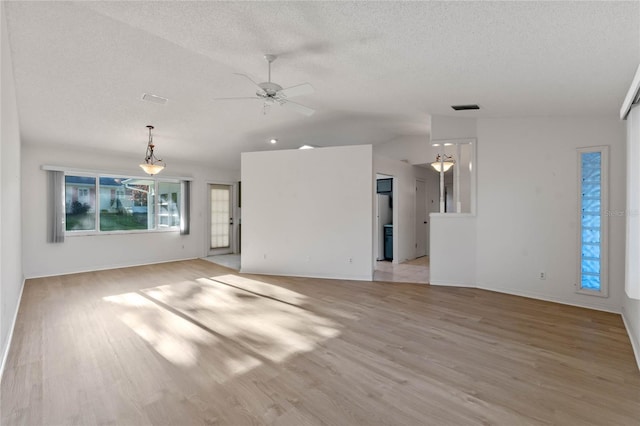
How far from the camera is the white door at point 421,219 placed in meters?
8.76

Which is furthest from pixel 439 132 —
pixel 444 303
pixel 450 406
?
pixel 450 406

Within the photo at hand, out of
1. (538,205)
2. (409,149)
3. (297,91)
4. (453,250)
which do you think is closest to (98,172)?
(297,91)

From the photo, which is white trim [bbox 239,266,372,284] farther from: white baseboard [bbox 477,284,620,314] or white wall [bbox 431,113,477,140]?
white wall [bbox 431,113,477,140]

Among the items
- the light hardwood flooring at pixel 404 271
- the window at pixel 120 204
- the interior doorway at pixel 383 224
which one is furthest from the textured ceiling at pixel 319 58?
the light hardwood flooring at pixel 404 271

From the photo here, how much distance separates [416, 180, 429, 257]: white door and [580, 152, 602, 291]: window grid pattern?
439 centimetres

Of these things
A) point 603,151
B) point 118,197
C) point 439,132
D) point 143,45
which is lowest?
point 118,197

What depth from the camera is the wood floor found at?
6.89 ft

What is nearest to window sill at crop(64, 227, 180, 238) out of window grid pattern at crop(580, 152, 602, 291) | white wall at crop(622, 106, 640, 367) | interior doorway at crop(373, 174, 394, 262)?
interior doorway at crop(373, 174, 394, 262)

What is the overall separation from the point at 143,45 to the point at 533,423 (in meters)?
4.92

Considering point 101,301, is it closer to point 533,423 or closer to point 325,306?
point 325,306

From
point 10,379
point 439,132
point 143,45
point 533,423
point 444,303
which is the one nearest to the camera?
point 533,423

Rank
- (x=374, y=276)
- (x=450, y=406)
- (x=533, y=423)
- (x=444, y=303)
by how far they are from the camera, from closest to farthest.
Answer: (x=533, y=423) → (x=450, y=406) → (x=444, y=303) → (x=374, y=276)

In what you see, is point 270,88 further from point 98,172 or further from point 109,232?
point 109,232

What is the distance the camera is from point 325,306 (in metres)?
4.40
